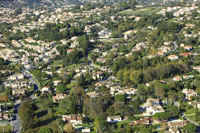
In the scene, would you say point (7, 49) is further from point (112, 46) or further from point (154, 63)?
point (154, 63)

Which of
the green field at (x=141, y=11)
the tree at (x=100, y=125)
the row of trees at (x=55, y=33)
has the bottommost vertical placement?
the tree at (x=100, y=125)

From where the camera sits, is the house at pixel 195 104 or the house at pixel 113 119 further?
the house at pixel 195 104

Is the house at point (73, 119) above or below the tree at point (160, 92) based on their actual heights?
below

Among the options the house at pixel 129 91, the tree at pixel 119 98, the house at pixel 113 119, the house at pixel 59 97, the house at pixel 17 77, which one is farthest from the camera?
the house at pixel 17 77

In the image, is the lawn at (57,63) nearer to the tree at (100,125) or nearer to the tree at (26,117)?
the tree at (26,117)

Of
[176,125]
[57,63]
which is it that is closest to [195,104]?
[176,125]

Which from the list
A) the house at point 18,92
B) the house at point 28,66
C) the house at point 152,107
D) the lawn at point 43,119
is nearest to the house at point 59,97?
the lawn at point 43,119

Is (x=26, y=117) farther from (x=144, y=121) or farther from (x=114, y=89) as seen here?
(x=114, y=89)

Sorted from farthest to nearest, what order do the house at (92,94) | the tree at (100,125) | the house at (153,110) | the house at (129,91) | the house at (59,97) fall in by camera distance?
the house at (129,91) → the house at (59,97) → the house at (92,94) → the house at (153,110) → the tree at (100,125)
